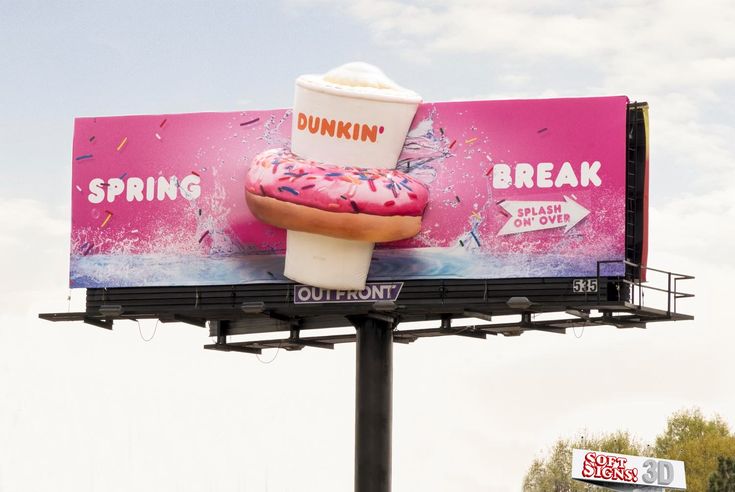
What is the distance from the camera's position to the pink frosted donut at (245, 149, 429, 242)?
3491cm

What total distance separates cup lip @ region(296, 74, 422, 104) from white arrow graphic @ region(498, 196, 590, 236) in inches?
137

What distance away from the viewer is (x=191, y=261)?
37.4 m

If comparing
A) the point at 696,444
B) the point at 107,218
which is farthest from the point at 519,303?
the point at 696,444

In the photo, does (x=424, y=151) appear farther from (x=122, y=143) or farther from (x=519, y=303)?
(x=122, y=143)

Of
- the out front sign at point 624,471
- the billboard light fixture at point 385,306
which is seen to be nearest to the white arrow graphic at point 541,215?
the billboard light fixture at point 385,306

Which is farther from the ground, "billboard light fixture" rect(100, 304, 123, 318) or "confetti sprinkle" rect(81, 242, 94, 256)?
"confetti sprinkle" rect(81, 242, 94, 256)

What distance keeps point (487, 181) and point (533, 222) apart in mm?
1525

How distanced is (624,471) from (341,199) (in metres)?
9.38

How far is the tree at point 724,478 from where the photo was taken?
6888 centimetres

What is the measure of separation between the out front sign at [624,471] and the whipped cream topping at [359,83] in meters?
9.75

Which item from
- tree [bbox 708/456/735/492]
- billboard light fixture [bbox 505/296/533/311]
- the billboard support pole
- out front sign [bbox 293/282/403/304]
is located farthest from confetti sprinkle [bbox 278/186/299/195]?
tree [bbox 708/456/735/492]

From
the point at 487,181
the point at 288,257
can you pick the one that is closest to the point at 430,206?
the point at 487,181

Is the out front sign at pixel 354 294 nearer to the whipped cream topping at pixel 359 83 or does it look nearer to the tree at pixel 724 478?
the whipped cream topping at pixel 359 83

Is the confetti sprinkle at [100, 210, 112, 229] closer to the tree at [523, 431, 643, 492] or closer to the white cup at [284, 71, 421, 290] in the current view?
the white cup at [284, 71, 421, 290]
